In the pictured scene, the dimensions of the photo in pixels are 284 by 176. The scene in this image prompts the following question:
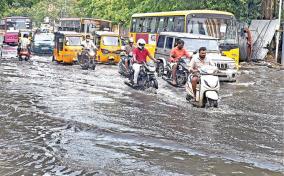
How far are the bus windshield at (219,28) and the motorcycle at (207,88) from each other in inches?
398

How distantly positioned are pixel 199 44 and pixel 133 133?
33.2 ft

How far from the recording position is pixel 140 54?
1600cm

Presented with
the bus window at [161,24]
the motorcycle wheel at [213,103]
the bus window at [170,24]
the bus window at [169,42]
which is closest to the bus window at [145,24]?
the bus window at [161,24]

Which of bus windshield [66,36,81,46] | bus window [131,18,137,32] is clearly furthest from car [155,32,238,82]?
bus window [131,18,137,32]

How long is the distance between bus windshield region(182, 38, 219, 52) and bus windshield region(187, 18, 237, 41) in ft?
11.2

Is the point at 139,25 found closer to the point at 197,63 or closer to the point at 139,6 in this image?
the point at 139,6

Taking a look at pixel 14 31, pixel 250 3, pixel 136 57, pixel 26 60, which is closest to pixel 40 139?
pixel 136 57

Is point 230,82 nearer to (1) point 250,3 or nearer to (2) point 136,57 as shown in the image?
(2) point 136,57

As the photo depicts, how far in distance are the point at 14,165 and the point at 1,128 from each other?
103 inches

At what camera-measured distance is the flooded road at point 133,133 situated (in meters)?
6.87

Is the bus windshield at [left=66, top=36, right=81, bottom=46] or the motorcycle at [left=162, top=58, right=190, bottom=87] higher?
the bus windshield at [left=66, top=36, right=81, bottom=46]

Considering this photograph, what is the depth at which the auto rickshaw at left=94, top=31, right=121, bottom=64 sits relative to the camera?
89.6ft

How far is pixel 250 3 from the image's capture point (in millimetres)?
33812

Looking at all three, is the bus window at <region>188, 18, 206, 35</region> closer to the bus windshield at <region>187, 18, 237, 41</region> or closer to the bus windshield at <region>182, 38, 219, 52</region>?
the bus windshield at <region>187, 18, 237, 41</region>
